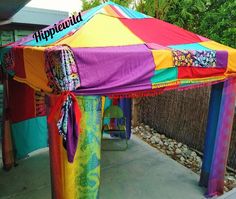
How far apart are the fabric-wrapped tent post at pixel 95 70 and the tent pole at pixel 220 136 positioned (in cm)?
39

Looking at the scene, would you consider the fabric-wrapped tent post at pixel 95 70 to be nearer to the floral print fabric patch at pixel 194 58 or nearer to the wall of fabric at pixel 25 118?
the floral print fabric patch at pixel 194 58

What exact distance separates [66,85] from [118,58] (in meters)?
0.56

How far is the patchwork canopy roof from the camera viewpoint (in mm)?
2219

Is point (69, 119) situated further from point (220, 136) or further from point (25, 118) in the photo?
point (25, 118)

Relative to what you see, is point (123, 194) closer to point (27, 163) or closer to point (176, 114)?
point (27, 163)

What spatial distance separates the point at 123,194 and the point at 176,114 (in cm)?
260

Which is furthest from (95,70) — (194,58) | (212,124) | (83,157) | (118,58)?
(212,124)

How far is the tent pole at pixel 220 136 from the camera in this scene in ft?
12.0

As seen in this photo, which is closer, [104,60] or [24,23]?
[104,60]

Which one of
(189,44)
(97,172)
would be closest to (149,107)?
(189,44)

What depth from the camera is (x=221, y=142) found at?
3.72 m

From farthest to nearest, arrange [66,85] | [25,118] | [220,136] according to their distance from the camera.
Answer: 1. [25,118]
2. [220,136]
3. [66,85]

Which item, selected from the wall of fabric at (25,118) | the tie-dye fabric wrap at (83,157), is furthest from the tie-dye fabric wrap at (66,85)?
the wall of fabric at (25,118)

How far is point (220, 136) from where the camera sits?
12.1 ft
